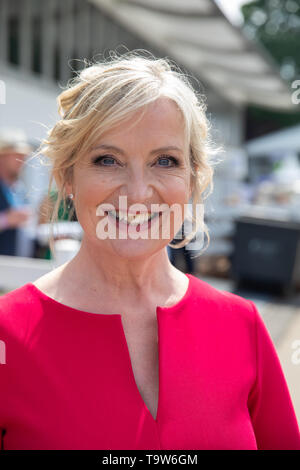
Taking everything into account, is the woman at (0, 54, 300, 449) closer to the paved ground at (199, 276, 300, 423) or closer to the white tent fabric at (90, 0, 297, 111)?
the paved ground at (199, 276, 300, 423)

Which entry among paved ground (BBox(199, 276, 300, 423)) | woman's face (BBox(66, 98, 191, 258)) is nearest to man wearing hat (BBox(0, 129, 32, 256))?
paved ground (BBox(199, 276, 300, 423))

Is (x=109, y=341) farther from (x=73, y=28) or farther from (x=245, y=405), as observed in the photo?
(x=73, y=28)

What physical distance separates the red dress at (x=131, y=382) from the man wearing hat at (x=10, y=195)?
258 centimetres

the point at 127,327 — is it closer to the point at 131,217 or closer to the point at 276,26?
the point at 131,217

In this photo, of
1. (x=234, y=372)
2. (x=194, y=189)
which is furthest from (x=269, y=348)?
(x=194, y=189)

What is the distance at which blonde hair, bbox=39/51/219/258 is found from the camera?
111 centimetres

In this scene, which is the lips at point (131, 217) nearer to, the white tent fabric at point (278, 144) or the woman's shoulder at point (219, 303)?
the woman's shoulder at point (219, 303)

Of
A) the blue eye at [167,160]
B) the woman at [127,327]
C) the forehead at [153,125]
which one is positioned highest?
the forehead at [153,125]

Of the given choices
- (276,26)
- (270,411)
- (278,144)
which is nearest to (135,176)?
(270,411)

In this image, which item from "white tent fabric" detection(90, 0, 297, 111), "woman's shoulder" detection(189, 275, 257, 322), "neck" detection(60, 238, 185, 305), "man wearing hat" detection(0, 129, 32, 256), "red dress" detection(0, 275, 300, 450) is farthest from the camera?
"white tent fabric" detection(90, 0, 297, 111)

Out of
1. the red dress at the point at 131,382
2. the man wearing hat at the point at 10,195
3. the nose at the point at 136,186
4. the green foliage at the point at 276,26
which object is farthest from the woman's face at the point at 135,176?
the green foliage at the point at 276,26

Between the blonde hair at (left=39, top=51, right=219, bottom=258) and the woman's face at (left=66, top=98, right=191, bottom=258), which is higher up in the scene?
the blonde hair at (left=39, top=51, right=219, bottom=258)

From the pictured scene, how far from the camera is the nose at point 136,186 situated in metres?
1.13

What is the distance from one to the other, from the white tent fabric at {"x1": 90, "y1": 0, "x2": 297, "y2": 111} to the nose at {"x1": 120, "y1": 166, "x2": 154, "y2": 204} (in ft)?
25.2
